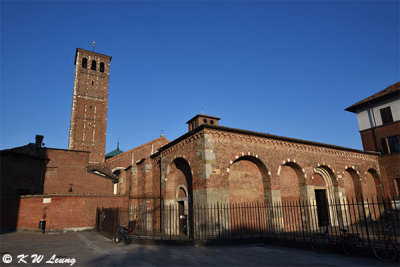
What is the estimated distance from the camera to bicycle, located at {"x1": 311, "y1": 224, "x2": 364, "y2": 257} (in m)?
8.20

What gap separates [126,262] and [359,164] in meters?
20.1

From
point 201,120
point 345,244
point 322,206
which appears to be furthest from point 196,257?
A: point 322,206

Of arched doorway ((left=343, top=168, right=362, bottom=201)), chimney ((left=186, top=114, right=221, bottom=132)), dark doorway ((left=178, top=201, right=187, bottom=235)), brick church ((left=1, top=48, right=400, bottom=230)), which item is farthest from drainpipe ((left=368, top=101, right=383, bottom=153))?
dark doorway ((left=178, top=201, right=187, bottom=235))

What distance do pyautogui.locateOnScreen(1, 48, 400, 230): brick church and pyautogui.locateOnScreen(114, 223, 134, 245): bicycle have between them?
3536mm

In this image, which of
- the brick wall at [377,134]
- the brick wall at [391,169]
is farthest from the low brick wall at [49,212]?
the brick wall at [377,134]

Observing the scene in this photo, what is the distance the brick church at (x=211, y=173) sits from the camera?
44.3 ft

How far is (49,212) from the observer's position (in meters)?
16.6

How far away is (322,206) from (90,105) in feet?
97.6

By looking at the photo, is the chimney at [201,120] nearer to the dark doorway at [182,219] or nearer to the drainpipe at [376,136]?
the dark doorway at [182,219]

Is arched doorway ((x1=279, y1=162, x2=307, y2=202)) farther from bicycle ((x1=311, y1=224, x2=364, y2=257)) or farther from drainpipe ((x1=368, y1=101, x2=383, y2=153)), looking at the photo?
drainpipe ((x1=368, y1=101, x2=383, y2=153))

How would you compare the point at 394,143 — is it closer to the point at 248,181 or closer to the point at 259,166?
the point at 259,166

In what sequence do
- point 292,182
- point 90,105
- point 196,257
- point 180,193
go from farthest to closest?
point 90,105
point 292,182
point 180,193
point 196,257

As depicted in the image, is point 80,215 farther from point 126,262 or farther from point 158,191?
point 126,262

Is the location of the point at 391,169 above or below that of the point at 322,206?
above
